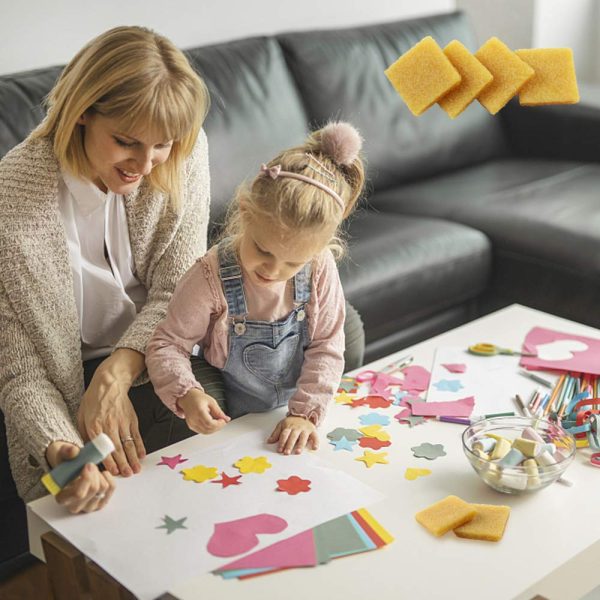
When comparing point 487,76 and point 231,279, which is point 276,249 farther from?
point 487,76

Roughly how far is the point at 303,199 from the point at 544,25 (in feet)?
8.03

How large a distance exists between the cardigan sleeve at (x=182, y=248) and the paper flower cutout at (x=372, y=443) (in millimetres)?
412

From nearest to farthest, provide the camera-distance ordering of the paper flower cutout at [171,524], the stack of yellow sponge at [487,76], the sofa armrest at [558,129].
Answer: the paper flower cutout at [171,524] → the stack of yellow sponge at [487,76] → the sofa armrest at [558,129]

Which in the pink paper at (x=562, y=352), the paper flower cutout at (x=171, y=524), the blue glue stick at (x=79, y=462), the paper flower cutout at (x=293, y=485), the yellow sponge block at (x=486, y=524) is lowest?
the pink paper at (x=562, y=352)

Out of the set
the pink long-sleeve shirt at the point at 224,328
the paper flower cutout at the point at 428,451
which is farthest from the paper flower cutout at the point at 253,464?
the paper flower cutout at the point at 428,451

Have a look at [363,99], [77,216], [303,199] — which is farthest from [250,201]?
[363,99]

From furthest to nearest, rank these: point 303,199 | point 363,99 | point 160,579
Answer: point 363,99 < point 303,199 < point 160,579

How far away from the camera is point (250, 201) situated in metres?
1.39

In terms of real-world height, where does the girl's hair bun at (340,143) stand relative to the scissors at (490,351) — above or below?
above

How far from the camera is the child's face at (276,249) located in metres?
1.35

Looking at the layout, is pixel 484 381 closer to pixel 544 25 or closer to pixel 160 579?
pixel 160 579

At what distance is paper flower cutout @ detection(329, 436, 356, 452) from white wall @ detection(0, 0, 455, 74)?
139 cm

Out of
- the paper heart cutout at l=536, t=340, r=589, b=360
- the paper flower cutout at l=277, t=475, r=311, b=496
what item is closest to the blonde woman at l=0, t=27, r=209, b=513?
the paper flower cutout at l=277, t=475, r=311, b=496

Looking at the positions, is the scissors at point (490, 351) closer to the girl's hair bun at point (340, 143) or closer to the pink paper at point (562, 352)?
the pink paper at point (562, 352)
